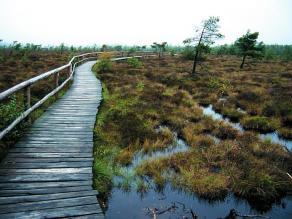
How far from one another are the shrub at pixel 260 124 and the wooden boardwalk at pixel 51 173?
6.45 m

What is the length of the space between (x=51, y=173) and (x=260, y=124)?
8971mm

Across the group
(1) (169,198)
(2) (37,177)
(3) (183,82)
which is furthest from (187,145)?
(3) (183,82)

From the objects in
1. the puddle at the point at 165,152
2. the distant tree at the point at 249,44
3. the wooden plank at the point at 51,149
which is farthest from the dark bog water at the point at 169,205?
the distant tree at the point at 249,44

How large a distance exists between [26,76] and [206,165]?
15.4 m

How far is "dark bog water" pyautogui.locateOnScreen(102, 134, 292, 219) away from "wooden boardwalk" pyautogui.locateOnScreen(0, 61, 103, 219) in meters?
0.85

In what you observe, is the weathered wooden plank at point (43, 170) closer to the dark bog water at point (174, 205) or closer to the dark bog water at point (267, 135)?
the dark bog water at point (174, 205)

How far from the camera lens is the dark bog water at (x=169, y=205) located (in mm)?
5421

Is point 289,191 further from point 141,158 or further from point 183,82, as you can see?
point 183,82

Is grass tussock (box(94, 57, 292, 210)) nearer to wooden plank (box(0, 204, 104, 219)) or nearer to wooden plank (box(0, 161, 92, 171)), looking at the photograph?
wooden plank (box(0, 161, 92, 171))

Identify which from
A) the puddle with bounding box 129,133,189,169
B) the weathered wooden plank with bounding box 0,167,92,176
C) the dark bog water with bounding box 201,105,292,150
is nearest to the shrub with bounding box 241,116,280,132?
the dark bog water with bounding box 201,105,292,150

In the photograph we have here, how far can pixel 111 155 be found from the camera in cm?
761

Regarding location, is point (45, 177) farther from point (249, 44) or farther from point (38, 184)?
point (249, 44)

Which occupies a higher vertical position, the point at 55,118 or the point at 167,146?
the point at 55,118

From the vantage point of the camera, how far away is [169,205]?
571 cm
